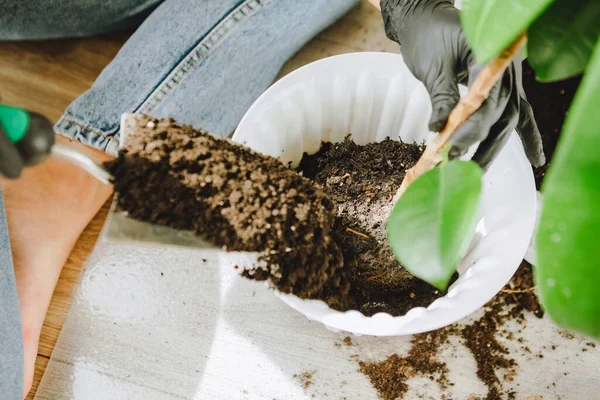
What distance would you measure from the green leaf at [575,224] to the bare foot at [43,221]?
0.85 metres

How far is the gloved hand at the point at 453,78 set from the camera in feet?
1.74

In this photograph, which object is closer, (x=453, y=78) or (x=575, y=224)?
(x=575, y=224)

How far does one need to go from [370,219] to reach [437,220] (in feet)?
1.15

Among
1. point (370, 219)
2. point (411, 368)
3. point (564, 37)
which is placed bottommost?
point (411, 368)

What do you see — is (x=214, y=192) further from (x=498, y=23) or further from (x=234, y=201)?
(x=498, y=23)

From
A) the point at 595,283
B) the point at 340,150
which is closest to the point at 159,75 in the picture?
the point at 340,150

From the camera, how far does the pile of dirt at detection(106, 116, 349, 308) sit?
21.5 inches

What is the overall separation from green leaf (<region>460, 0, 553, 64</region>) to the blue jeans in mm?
596

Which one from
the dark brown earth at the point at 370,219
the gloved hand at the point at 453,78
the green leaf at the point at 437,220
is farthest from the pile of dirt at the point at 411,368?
the green leaf at the point at 437,220

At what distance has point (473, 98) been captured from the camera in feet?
1.43

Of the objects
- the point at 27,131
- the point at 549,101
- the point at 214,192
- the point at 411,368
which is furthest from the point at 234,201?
the point at 549,101

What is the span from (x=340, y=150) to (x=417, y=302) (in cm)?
29

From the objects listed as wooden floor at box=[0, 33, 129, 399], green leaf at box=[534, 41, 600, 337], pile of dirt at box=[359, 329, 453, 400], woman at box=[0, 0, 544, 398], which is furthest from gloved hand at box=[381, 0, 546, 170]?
wooden floor at box=[0, 33, 129, 399]

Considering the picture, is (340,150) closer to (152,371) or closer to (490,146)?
(490,146)
